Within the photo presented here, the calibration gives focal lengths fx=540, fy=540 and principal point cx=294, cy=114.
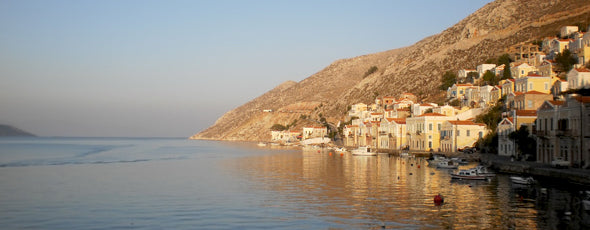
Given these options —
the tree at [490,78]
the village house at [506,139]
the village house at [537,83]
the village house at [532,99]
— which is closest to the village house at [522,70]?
the tree at [490,78]

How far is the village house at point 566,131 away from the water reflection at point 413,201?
519cm

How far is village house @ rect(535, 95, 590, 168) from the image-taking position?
42000 millimetres

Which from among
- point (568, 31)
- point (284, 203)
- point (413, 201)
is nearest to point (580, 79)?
point (568, 31)

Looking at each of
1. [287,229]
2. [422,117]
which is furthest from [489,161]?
[287,229]

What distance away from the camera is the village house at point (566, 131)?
138 feet

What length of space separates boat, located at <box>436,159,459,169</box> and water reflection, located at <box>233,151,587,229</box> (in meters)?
5.74

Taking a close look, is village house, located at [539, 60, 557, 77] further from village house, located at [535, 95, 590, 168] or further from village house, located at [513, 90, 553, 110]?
village house, located at [535, 95, 590, 168]

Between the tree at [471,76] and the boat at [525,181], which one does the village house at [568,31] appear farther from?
the boat at [525,181]

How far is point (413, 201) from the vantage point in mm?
33281

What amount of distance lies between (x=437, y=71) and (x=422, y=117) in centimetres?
6191

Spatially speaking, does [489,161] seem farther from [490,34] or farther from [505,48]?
[490,34]

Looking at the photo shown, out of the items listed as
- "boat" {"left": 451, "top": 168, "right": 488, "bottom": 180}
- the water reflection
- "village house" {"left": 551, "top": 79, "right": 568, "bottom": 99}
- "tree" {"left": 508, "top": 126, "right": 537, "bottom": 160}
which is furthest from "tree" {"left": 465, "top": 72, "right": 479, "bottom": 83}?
"boat" {"left": 451, "top": 168, "right": 488, "bottom": 180}

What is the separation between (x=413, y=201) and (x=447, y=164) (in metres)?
25.8

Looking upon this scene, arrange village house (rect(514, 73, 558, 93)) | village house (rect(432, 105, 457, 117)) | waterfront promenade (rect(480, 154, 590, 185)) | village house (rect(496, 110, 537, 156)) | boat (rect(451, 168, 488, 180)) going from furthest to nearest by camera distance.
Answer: village house (rect(432, 105, 457, 117)) < village house (rect(514, 73, 558, 93)) < village house (rect(496, 110, 537, 156)) < boat (rect(451, 168, 488, 180)) < waterfront promenade (rect(480, 154, 590, 185))
